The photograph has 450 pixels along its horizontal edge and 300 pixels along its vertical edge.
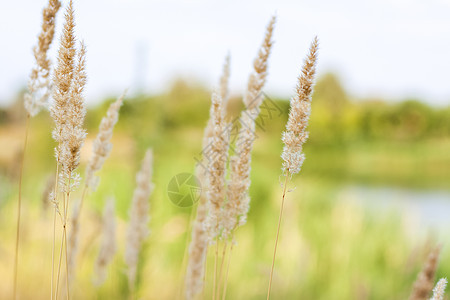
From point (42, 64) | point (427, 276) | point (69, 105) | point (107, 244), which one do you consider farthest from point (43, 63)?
point (427, 276)

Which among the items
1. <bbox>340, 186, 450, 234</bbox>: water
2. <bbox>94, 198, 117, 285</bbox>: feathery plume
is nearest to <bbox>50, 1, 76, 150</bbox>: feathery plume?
<bbox>94, 198, 117, 285</bbox>: feathery plume

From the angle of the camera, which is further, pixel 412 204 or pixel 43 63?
pixel 412 204

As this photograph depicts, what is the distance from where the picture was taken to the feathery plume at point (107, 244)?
4.45 ft

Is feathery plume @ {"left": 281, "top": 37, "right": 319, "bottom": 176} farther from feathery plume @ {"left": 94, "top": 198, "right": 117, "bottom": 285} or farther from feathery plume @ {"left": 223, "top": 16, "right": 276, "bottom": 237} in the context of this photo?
feathery plume @ {"left": 94, "top": 198, "right": 117, "bottom": 285}

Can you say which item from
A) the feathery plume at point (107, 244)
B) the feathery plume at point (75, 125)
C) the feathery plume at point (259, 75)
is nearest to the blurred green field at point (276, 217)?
the feathery plume at point (259, 75)

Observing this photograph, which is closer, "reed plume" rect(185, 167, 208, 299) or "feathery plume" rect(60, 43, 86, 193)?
"feathery plume" rect(60, 43, 86, 193)

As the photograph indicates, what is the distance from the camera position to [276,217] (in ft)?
12.5

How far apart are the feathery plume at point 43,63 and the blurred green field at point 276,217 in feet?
1.13

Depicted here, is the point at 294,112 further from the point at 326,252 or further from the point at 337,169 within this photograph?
the point at 337,169

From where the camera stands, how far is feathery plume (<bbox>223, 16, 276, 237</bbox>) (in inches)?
29.3

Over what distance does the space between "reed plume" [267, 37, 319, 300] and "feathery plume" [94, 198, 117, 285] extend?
80cm

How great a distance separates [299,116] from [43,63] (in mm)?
505

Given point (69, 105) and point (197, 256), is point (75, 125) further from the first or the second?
point (197, 256)

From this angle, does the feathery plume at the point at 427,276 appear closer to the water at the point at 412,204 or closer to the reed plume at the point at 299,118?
the reed plume at the point at 299,118
